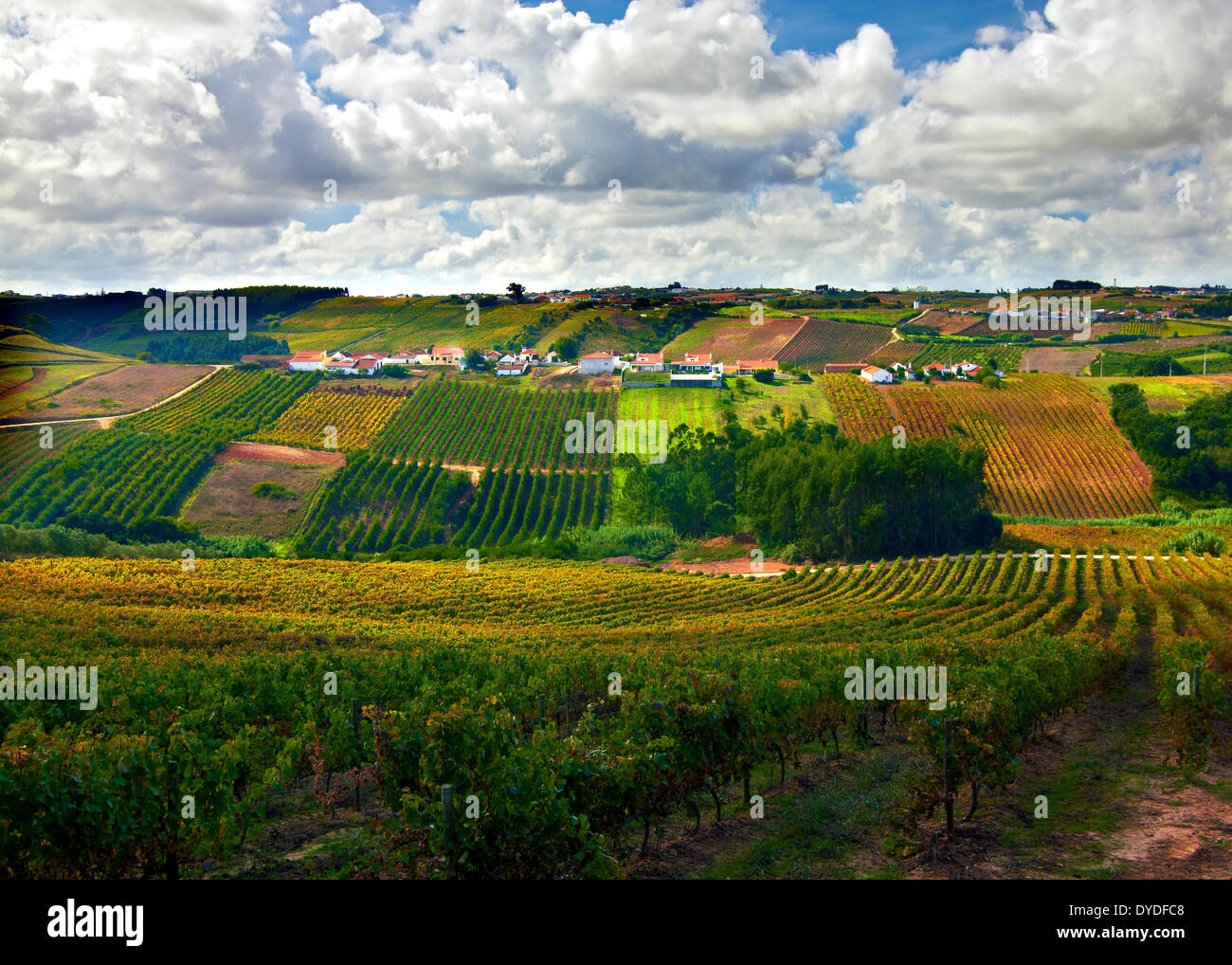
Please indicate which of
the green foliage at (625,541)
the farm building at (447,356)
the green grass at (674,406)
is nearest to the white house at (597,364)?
the green grass at (674,406)

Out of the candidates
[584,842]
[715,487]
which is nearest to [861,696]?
[584,842]

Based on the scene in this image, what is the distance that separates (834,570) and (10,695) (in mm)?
62255

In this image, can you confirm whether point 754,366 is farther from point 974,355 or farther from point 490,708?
point 490,708

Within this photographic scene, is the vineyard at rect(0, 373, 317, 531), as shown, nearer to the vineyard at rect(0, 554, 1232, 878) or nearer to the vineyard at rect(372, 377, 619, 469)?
the vineyard at rect(372, 377, 619, 469)

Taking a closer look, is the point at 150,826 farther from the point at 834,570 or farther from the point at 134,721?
the point at 834,570

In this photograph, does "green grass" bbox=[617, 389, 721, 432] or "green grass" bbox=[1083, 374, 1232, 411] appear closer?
"green grass" bbox=[617, 389, 721, 432]

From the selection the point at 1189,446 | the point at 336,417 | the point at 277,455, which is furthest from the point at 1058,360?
the point at 277,455

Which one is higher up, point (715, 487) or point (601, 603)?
point (715, 487)

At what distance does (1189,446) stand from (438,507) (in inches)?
3703

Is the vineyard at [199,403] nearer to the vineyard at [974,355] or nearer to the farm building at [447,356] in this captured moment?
the farm building at [447,356]

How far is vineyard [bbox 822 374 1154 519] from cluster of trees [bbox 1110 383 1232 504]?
2340mm

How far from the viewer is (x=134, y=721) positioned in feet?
66.8

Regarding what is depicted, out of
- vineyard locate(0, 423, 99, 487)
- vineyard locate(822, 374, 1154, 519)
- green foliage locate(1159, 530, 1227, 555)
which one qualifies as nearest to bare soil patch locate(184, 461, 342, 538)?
vineyard locate(0, 423, 99, 487)

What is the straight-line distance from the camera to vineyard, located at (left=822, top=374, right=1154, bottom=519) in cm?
10794
